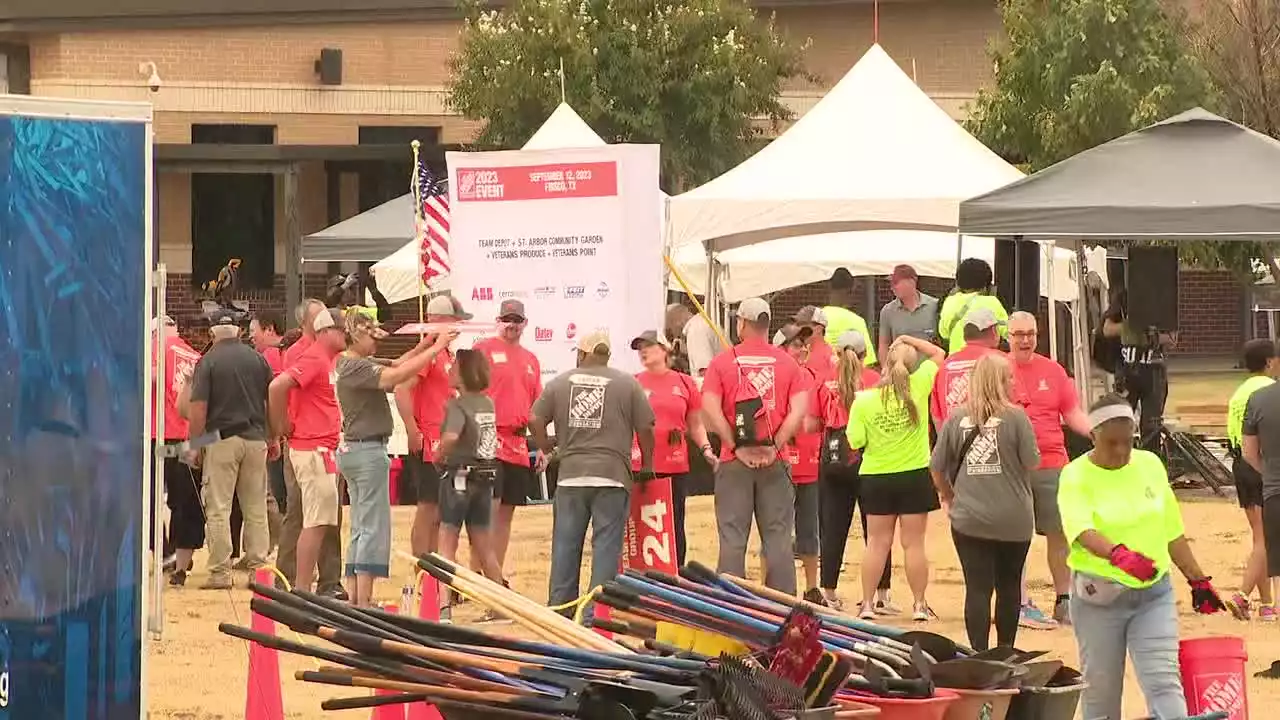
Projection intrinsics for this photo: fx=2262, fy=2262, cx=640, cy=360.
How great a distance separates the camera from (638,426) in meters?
13.1

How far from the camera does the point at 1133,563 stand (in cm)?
919

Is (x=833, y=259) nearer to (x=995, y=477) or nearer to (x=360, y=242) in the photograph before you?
(x=360, y=242)

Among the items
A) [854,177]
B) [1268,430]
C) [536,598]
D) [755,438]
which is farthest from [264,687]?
[854,177]

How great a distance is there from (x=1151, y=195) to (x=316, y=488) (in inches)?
251

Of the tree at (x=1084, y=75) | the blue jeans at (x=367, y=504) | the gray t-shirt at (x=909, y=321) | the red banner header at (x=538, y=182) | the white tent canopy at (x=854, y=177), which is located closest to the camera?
the blue jeans at (x=367, y=504)

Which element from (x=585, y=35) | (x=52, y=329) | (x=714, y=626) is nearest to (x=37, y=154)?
(x=52, y=329)

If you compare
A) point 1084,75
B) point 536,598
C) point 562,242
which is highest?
point 1084,75

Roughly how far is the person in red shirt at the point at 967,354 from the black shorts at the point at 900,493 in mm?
645

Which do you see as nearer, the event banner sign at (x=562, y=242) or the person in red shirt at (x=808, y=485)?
the person in red shirt at (x=808, y=485)

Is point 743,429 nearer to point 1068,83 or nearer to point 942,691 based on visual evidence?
point 942,691

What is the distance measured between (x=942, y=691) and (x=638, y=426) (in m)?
5.68

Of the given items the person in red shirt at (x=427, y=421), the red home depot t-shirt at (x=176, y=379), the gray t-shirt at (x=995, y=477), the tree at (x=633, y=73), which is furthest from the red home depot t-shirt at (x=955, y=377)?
the tree at (x=633, y=73)

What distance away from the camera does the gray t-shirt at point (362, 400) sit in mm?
13906

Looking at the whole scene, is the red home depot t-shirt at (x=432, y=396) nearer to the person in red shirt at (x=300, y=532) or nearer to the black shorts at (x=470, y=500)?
the black shorts at (x=470, y=500)
